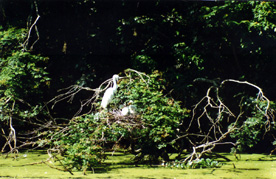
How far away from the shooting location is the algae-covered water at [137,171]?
5.46m

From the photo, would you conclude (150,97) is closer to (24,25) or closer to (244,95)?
(244,95)

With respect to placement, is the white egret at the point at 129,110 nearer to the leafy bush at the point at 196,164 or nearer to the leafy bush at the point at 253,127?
the leafy bush at the point at 196,164

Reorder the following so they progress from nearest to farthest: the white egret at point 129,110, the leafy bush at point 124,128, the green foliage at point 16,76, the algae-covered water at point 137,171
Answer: the algae-covered water at point 137,171, the leafy bush at point 124,128, the white egret at point 129,110, the green foliage at point 16,76

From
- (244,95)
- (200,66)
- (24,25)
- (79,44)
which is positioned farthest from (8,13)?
→ (244,95)

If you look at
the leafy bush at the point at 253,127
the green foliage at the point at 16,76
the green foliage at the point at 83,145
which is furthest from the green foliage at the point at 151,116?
the green foliage at the point at 16,76

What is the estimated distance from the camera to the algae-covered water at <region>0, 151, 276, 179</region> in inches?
215

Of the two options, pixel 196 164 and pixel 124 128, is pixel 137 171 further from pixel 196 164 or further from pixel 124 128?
pixel 196 164

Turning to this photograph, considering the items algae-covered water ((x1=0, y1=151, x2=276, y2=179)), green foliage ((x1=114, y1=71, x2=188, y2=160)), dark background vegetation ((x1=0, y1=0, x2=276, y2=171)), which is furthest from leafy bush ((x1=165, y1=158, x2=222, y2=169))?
dark background vegetation ((x1=0, y1=0, x2=276, y2=171))

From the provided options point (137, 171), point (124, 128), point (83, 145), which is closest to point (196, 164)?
point (137, 171)

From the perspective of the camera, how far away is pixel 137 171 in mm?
5875

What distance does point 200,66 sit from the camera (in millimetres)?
8312

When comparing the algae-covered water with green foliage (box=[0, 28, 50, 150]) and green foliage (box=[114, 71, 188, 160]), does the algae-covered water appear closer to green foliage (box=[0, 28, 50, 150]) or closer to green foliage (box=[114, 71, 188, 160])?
green foliage (box=[114, 71, 188, 160])

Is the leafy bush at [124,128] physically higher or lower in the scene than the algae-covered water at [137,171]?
higher

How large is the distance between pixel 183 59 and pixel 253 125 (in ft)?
6.24
